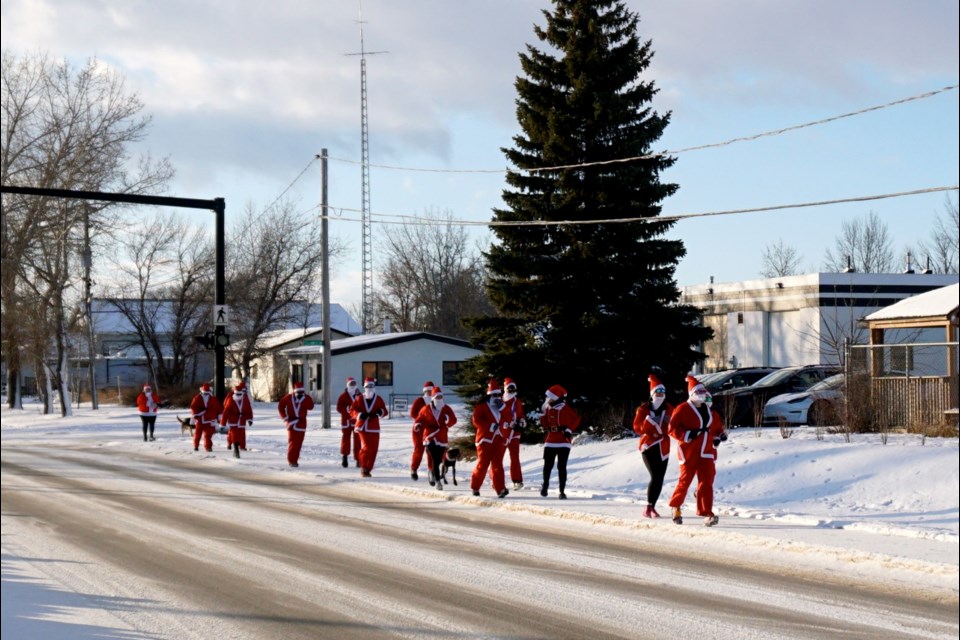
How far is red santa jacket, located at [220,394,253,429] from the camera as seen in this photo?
2606 centimetres

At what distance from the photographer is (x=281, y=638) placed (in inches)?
332

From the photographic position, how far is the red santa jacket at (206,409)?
2784 centimetres

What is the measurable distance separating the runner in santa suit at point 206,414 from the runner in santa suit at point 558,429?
1274 cm

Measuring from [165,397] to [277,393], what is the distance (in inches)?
240

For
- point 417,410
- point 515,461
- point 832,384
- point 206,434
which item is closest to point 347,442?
point 417,410

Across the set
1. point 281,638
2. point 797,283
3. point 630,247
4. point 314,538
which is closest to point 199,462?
point 630,247

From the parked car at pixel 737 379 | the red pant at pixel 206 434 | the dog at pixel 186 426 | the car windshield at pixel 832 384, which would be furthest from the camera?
the dog at pixel 186 426

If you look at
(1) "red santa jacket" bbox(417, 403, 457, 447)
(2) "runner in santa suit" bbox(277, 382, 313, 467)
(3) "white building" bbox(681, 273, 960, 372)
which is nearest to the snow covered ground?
(2) "runner in santa suit" bbox(277, 382, 313, 467)

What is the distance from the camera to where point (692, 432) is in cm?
1411

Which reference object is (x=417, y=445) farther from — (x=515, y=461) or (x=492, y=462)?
(x=492, y=462)

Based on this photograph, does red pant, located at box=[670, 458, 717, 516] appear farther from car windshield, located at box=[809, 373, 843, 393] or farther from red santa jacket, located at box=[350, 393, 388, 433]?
car windshield, located at box=[809, 373, 843, 393]

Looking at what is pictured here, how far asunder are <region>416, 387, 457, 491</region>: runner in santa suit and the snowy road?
4.17ft

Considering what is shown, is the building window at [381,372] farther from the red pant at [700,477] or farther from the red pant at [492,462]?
the red pant at [700,477]

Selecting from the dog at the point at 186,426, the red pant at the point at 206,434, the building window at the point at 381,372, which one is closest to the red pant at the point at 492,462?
the red pant at the point at 206,434
